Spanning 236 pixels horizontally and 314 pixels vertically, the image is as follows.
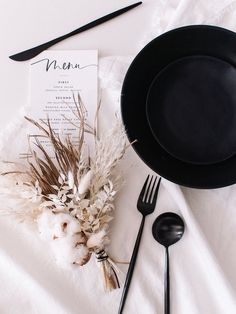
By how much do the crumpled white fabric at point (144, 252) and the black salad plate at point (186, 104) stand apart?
4 cm

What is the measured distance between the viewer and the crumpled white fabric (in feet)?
2.22

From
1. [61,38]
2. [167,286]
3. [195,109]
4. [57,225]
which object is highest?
[61,38]

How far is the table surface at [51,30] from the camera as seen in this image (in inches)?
28.8

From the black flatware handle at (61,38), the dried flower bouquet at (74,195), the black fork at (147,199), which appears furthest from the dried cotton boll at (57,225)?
the black flatware handle at (61,38)

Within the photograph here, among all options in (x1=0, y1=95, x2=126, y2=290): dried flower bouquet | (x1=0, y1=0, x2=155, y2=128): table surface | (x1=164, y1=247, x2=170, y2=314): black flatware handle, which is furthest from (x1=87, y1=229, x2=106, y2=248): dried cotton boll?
(x1=0, y1=0, x2=155, y2=128): table surface

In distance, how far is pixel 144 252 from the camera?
0.69m

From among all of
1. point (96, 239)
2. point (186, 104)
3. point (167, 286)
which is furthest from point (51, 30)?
point (167, 286)

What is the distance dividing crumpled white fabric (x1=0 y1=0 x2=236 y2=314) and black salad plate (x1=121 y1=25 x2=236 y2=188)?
0.12ft

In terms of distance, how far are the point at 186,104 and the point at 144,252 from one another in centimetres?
28

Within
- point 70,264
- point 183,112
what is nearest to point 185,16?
point 183,112

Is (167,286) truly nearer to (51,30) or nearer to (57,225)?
(57,225)

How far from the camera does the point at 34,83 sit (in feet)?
2.43

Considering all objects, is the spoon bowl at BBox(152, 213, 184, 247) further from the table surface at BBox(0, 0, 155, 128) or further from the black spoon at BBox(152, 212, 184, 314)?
the table surface at BBox(0, 0, 155, 128)

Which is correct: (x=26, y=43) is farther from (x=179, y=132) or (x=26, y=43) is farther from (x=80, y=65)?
(x=179, y=132)
